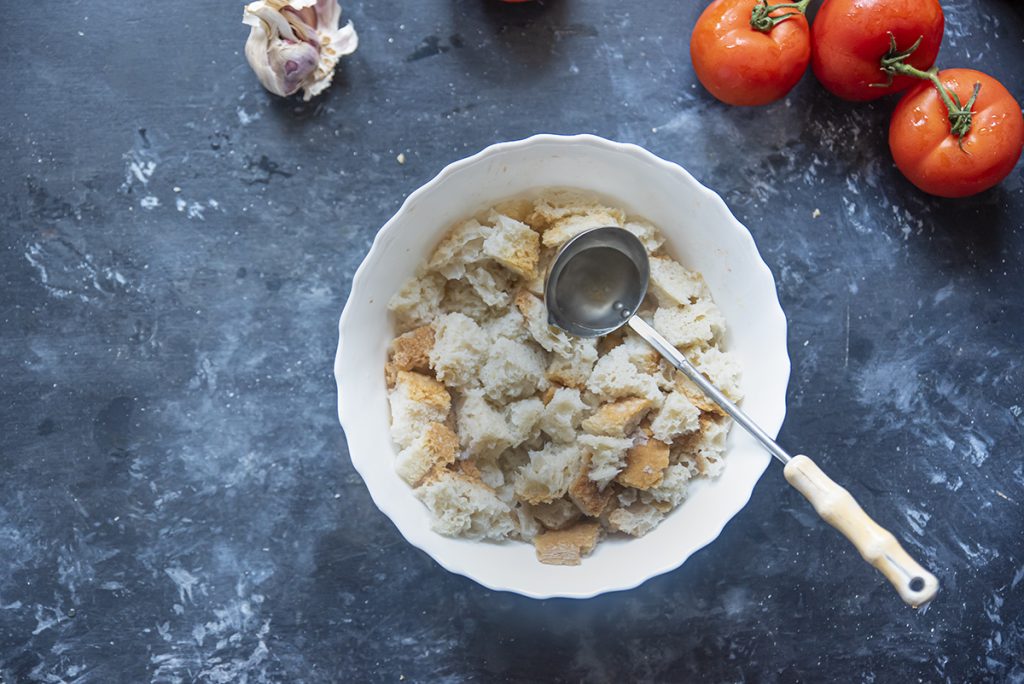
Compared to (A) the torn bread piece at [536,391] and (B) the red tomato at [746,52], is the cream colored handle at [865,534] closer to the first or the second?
(A) the torn bread piece at [536,391]

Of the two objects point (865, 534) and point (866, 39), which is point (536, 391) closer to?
point (865, 534)

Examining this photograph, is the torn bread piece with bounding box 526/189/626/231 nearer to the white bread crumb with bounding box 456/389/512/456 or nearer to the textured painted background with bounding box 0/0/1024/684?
the textured painted background with bounding box 0/0/1024/684

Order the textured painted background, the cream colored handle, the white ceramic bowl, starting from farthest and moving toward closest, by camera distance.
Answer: the textured painted background
the white ceramic bowl
the cream colored handle

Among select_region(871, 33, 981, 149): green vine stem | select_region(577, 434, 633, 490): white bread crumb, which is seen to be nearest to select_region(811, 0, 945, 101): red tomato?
select_region(871, 33, 981, 149): green vine stem

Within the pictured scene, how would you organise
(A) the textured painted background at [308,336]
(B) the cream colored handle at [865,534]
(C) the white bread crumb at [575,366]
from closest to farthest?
(B) the cream colored handle at [865,534] < (C) the white bread crumb at [575,366] < (A) the textured painted background at [308,336]

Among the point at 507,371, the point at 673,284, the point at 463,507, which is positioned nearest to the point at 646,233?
the point at 673,284

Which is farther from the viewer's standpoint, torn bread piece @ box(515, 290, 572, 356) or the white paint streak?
the white paint streak

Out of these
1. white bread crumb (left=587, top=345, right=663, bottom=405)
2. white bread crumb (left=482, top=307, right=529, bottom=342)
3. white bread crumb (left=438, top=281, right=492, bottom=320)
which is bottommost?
white bread crumb (left=587, top=345, right=663, bottom=405)

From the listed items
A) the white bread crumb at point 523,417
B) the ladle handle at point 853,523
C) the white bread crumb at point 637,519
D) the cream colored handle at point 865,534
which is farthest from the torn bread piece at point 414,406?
the cream colored handle at point 865,534

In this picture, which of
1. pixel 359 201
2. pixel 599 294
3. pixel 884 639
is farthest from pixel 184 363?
pixel 884 639
